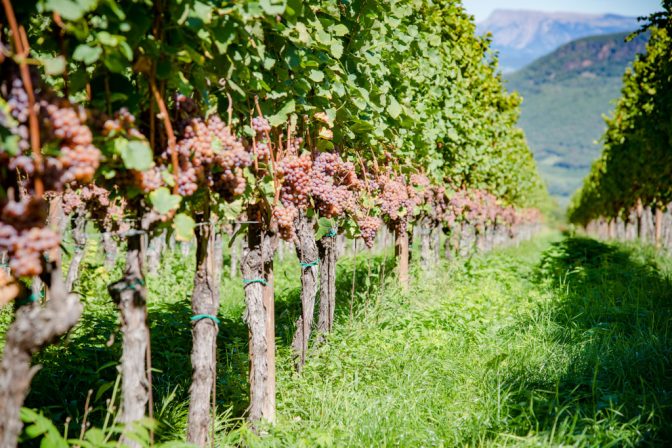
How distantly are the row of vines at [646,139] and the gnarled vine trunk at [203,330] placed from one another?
6929 mm

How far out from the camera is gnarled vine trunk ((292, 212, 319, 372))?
15.9 ft

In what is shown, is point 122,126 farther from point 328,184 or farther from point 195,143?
point 328,184

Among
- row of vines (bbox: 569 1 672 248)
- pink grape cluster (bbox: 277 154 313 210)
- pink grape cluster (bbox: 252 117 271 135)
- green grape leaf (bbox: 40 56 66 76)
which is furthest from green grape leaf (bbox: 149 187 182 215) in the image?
row of vines (bbox: 569 1 672 248)

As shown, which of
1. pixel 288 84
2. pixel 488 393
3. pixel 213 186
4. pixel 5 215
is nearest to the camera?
pixel 5 215

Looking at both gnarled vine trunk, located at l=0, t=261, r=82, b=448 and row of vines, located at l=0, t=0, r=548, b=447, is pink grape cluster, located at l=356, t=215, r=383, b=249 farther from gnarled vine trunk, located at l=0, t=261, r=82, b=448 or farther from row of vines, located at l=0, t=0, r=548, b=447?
gnarled vine trunk, located at l=0, t=261, r=82, b=448

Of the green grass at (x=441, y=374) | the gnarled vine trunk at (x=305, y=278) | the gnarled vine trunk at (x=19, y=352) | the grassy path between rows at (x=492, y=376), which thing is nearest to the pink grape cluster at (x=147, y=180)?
the gnarled vine trunk at (x=19, y=352)

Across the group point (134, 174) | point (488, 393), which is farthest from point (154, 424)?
point (488, 393)

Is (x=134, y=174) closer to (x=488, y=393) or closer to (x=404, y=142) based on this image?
(x=488, y=393)

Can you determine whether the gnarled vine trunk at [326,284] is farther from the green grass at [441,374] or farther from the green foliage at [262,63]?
the green foliage at [262,63]

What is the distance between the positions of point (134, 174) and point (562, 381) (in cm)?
389

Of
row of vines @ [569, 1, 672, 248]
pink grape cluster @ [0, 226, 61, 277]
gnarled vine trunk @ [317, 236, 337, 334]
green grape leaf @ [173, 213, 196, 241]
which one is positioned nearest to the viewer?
pink grape cluster @ [0, 226, 61, 277]

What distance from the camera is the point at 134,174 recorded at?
7.26 feet

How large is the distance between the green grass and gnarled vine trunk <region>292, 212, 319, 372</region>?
0.19 meters

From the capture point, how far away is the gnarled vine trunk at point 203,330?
111 inches
